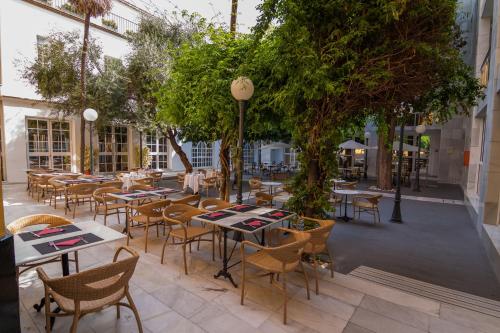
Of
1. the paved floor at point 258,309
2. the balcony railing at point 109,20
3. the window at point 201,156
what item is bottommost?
the paved floor at point 258,309

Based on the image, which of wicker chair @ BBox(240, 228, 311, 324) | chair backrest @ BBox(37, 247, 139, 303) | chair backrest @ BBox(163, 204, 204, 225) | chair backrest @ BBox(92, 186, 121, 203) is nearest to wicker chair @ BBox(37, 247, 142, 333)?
chair backrest @ BBox(37, 247, 139, 303)

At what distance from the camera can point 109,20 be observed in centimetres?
1270

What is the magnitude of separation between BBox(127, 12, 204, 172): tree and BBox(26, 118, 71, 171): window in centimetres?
398

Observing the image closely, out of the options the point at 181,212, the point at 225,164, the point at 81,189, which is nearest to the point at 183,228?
the point at 181,212

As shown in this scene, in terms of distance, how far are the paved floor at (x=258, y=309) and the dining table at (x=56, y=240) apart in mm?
592

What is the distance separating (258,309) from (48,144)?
12.4 metres

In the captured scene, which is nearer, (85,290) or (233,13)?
(85,290)

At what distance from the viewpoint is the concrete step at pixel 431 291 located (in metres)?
2.74

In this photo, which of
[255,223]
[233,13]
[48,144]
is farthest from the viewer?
[48,144]

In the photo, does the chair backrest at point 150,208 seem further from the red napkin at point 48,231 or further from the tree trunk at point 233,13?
the tree trunk at point 233,13

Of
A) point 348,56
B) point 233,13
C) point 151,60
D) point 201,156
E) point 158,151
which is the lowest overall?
point 201,156

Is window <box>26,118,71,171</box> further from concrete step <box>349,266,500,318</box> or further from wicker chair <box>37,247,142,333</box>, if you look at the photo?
concrete step <box>349,266,500,318</box>

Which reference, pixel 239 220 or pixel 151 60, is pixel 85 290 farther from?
pixel 151 60

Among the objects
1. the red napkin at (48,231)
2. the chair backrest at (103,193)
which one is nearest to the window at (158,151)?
the chair backrest at (103,193)
